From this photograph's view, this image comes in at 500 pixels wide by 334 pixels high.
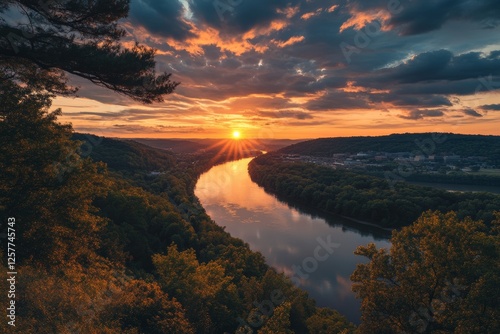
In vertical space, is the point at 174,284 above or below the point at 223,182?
above

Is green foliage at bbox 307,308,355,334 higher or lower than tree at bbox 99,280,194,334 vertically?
lower

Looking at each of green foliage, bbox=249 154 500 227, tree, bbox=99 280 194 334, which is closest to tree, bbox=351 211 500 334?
tree, bbox=99 280 194 334

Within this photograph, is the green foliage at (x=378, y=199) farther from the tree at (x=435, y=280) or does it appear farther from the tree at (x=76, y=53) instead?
the tree at (x=76, y=53)

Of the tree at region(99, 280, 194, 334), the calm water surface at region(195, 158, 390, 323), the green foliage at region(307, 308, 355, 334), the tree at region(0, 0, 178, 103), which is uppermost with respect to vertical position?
the tree at region(0, 0, 178, 103)

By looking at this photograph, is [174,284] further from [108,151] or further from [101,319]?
[108,151]

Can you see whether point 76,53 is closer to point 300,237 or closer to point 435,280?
point 435,280

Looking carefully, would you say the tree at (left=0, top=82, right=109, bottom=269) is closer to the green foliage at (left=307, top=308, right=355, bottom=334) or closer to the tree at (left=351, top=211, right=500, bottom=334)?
the tree at (left=351, top=211, right=500, bottom=334)

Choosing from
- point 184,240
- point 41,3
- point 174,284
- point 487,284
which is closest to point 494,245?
point 487,284
